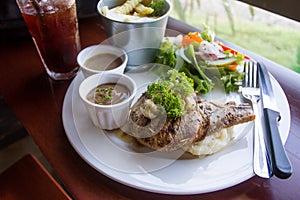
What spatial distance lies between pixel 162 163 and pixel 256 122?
0.28 meters

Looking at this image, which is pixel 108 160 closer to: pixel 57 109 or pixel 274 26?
pixel 57 109

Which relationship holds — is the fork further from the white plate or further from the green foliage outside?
the green foliage outside

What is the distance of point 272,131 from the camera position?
764 millimetres

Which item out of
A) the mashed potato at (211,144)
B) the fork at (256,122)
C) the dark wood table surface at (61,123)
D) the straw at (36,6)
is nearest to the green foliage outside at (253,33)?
the dark wood table surface at (61,123)

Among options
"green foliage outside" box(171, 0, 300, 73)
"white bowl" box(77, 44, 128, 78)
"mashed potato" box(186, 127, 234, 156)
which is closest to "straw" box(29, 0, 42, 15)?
"white bowl" box(77, 44, 128, 78)

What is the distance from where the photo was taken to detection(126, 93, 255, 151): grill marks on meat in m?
0.75

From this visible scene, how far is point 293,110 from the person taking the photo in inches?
36.7

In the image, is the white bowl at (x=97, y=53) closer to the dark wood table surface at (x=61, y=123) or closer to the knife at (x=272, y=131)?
the dark wood table surface at (x=61, y=123)

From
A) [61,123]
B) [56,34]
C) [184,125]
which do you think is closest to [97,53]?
[56,34]

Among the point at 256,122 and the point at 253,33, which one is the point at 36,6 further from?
the point at 253,33

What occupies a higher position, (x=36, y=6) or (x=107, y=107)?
(x=36, y=6)

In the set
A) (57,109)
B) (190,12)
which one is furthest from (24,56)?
(190,12)

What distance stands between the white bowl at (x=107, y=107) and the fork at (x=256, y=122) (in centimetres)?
34

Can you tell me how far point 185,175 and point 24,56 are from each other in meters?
0.77
